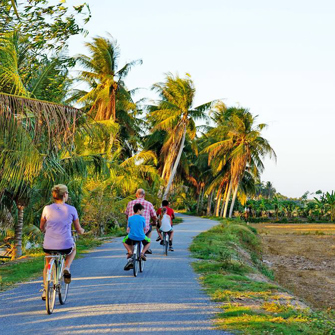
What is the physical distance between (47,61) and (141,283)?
7766 mm

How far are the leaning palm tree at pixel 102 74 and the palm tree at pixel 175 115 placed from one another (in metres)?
4.56

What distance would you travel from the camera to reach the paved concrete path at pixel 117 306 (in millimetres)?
6312

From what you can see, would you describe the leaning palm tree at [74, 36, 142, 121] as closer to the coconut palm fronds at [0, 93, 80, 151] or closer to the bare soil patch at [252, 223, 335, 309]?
the bare soil patch at [252, 223, 335, 309]

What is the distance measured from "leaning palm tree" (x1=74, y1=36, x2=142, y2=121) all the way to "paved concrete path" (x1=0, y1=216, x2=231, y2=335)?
2681 centimetres

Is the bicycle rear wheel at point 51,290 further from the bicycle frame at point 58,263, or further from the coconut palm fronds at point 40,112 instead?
the coconut palm fronds at point 40,112

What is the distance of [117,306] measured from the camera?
24.6 ft

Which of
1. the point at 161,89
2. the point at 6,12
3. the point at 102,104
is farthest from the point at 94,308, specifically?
the point at 161,89

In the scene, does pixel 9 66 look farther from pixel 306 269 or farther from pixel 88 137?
pixel 306 269

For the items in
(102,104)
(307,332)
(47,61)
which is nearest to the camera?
(307,332)

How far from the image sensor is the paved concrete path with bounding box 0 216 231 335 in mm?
6312

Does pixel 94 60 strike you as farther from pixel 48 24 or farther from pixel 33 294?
pixel 33 294

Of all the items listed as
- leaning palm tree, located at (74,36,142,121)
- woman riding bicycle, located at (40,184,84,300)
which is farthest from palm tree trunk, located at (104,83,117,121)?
woman riding bicycle, located at (40,184,84,300)

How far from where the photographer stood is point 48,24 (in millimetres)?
13383

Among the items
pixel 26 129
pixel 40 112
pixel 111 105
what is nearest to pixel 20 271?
pixel 26 129
